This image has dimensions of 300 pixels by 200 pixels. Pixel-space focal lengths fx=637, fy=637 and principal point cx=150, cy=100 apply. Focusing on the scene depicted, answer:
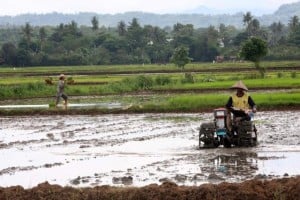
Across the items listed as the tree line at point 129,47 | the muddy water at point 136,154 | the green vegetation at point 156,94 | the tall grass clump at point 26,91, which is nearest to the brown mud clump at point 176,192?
the muddy water at point 136,154

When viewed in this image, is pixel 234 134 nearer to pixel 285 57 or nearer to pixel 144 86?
pixel 144 86

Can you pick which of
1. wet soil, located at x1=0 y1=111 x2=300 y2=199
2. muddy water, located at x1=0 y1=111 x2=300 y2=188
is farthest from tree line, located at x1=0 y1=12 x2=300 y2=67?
wet soil, located at x1=0 y1=111 x2=300 y2=199

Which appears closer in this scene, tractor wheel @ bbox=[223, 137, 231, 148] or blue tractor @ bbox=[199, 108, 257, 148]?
blue tractor @ bbox=[199, 108, 257, 148]

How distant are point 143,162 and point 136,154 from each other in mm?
1162

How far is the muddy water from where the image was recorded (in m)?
10.8

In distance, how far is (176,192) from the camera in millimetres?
8430

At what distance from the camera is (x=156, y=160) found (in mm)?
12844

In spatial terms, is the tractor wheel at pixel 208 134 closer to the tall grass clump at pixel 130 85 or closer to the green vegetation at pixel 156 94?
the green vegetation at pixel 156 94

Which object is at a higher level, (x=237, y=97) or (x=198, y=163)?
(x=237, y=97)

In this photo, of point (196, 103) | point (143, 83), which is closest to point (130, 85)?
point (143, 83)

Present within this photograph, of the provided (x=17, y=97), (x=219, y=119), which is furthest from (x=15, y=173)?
(x=17, y=97)

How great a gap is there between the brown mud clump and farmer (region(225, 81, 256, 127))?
5.30 metres

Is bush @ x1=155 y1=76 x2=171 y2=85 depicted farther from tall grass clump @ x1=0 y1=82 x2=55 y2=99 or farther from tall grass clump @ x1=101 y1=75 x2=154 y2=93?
tall grass clump @ x1=0 y1=82 x2=55 y2=99

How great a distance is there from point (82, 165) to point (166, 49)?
81410 millimetres
